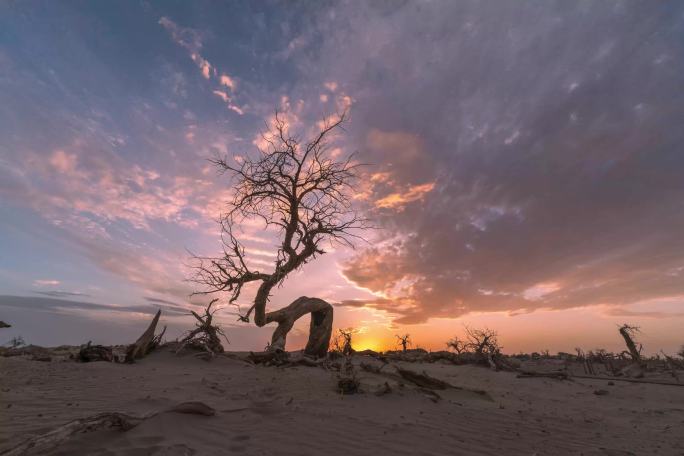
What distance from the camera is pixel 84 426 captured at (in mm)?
3604

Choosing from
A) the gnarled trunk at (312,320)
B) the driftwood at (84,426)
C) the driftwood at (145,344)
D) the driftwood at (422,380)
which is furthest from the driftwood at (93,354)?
the driftwood at (422,380)

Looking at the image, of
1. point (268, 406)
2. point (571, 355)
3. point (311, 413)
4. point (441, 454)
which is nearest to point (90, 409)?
point (268, 406)

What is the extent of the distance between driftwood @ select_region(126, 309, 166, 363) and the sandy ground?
0.55 meters

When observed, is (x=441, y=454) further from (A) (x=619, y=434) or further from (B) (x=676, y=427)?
(B) (x=676, y=427)

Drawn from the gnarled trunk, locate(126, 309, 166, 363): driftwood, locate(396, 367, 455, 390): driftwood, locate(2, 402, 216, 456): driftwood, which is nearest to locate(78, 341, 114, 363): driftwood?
locate(126, 309, 166, 363): driftwood

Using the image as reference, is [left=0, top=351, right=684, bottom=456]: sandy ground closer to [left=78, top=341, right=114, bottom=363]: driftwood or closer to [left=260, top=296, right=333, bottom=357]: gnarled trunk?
[left=78, top=341, right=114, bottom=363]: driftwood

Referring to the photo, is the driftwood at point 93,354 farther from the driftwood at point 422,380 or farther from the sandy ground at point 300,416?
the driftwood at point 422,380

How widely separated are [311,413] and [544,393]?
810cm

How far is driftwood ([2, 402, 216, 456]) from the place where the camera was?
3139 mm

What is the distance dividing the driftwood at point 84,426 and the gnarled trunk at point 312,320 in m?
8.74

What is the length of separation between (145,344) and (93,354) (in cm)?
127

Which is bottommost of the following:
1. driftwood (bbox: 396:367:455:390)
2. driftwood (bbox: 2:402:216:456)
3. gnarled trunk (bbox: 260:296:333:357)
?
driftwood (bbox: 2:402:216:456)

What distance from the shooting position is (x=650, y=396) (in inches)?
416

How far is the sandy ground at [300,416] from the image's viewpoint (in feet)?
13.1
